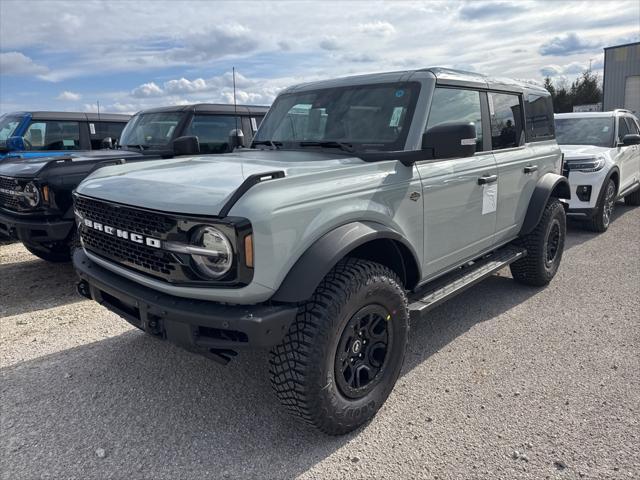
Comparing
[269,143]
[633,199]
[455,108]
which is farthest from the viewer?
[633,199]

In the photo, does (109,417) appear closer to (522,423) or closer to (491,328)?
(522,423)

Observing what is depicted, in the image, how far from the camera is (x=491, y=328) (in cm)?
416

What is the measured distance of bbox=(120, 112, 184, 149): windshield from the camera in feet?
23.0

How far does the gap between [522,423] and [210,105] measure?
20.1ft

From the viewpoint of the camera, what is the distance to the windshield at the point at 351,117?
339cm

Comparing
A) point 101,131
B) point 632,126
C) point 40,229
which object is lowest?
point 40,229

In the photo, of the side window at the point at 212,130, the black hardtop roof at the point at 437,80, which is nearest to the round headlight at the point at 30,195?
the side window at the point at 212,130

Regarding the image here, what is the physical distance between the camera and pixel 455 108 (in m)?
3.73

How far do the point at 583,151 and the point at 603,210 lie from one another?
37.7 inches

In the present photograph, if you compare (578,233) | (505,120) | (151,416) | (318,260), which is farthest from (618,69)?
(151,416)

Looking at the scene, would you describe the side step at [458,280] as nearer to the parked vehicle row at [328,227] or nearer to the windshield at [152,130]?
the parked vehicle row at [328,227]

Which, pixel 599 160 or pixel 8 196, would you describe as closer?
pixel 8 196

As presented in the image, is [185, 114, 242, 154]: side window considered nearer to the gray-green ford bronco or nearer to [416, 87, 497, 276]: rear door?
the gray-green ford bronco

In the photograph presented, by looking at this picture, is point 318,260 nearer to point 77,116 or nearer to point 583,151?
point 583,151
